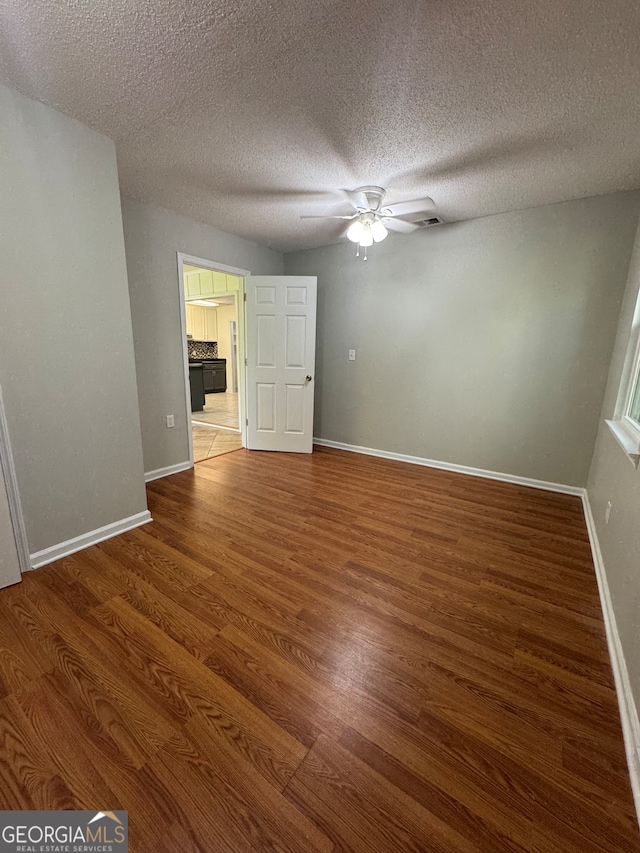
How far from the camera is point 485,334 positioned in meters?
3.14

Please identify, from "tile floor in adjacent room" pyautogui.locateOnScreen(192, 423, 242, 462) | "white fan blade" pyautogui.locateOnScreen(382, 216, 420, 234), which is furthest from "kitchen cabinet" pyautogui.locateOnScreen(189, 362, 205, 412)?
"white fan blade" pyautogui.locateOnScreen(382, 216, 420, 234)

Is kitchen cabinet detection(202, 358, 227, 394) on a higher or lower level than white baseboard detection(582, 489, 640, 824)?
higher

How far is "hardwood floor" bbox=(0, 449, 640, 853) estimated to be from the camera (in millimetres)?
900

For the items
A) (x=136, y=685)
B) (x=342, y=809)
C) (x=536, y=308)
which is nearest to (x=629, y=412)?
(x=536, y=308)

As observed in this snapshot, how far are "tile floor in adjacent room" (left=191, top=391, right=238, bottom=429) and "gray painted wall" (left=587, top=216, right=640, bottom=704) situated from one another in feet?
14.2

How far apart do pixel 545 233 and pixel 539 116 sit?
1.33 meters

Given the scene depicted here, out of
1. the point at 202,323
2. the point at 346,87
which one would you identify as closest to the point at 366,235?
the point at 346,87

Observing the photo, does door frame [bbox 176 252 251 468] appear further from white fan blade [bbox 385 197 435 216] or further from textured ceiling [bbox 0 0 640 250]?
white fan blade [bbox 385 197 435 216]

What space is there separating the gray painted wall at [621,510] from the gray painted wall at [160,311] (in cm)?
335

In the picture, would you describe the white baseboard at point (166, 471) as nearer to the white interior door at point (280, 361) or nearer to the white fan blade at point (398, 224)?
the white interior door at point (280, 361)

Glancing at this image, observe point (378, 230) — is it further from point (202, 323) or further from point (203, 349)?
point (202, 323)

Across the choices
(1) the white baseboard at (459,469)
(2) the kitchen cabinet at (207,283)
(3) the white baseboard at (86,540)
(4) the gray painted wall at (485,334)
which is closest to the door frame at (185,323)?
(2) the kitchen cabinet at (207,283)

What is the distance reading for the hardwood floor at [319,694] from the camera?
2.95ft

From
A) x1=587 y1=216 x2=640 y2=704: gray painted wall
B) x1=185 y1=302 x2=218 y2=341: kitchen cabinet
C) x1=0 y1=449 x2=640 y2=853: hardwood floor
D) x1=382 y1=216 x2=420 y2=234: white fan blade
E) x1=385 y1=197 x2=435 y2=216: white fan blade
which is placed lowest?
x1=0 y1=449 x2=640 y2=853: hardwood floor
